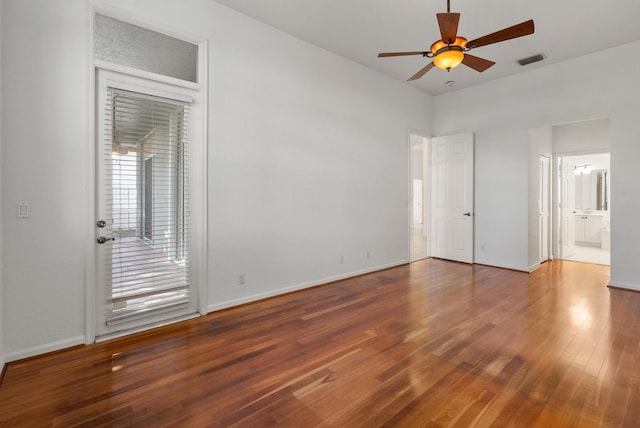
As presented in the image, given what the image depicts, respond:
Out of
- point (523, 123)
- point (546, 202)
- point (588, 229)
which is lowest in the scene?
point (588, 229)

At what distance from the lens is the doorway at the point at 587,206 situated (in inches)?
267

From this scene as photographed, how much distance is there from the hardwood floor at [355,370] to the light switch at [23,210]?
114cm

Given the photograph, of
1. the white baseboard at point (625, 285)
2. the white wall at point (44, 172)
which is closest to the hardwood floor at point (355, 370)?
the white wall at point (44, 172)

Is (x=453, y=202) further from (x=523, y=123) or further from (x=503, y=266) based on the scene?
(x=523, y=123)

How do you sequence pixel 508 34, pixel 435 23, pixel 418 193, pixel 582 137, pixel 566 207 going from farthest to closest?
pixel 418 193 < pixel 566 207 < pixel 582 137 < pixel 435 23 < pixel 508 34

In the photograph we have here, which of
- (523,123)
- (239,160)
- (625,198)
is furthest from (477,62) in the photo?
(625,198)

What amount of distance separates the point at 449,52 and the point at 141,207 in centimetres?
319

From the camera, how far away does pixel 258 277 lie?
386 cm

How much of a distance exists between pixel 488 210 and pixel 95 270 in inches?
236

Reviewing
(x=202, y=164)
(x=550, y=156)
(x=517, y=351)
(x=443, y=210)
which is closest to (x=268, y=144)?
(x=202, y=164)

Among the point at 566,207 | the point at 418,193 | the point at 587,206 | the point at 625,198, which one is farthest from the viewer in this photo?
the point at 418,193

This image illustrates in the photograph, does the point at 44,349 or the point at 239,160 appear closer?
the point at 44,349

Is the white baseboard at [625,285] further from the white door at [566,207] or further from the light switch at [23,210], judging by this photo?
the light switch at [23,210]

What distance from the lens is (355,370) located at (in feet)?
7.64
